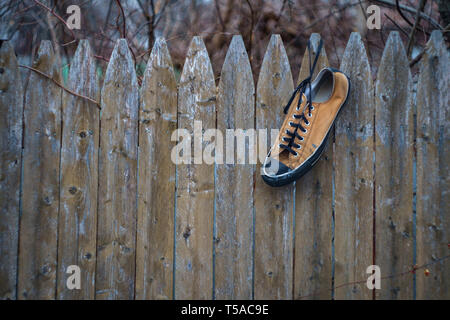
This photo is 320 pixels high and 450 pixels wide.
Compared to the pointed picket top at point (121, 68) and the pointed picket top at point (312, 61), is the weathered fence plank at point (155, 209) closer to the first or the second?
the pointed picket top at point (121, 68)

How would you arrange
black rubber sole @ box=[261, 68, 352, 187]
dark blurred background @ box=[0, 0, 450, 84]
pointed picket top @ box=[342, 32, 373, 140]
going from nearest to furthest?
black rubber sole @ box=[261, 68, 352, 187]
pointed picket top @ box=[342, 32, 373, 140]
dark blurred background @ box=[0, 0, 450, 84]

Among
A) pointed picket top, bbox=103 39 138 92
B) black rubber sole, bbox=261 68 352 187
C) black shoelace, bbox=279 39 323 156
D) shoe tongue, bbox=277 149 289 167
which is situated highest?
pointed picket top, bbox=103 39 138 92

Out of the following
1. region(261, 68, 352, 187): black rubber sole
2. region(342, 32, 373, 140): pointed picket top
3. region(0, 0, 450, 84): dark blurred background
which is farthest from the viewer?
region(0, 0, 450, 84): dark blurred background

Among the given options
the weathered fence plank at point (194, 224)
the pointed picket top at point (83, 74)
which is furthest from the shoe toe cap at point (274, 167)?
the pointed picket top at point (83, 74)

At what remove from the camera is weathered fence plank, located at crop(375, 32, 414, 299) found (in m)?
1.68

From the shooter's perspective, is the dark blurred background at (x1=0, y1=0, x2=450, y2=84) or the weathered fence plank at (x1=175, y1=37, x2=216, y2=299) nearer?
the weathered fence plank at (x1=175, y1=37, x2=216, y2=299)

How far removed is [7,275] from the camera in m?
1.68

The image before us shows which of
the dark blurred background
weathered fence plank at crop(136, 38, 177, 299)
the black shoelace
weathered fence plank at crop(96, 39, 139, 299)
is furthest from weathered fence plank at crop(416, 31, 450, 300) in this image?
weathered fence plank at crop(96, 39, 139, 299)

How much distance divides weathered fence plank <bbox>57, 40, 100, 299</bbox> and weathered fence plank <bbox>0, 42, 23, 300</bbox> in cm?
25

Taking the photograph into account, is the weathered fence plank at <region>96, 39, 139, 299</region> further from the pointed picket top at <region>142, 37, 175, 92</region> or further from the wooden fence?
the pointed picket top at <region>142, 37, 175, 92</region>

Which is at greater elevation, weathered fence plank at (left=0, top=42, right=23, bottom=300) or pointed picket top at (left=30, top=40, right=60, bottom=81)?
pointed picket top at (left=30, top=40, right=60, bottom=81)
